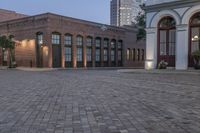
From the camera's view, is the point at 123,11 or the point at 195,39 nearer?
the point at 195,39

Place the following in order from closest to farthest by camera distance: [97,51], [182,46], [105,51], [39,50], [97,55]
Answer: [182,46] → [39,50] → [97,51] → [97,55] → [105,51]

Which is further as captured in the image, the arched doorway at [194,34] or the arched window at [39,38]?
the arched window at [39,38]

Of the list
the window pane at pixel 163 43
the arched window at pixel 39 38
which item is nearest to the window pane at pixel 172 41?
the window pane at pixel 163 43

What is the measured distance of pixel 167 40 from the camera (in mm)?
23875

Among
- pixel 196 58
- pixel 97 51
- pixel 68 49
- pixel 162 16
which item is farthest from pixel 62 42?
pixel 196 58

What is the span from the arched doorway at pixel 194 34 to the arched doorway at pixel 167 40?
1486 millimetres

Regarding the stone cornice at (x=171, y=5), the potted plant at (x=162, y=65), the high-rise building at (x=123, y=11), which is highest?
the high-rise building at (x=123, y=11)

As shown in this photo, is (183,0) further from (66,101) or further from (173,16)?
(66,101)

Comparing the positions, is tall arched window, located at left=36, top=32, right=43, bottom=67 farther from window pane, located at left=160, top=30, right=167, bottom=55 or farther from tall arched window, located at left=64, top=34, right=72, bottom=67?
window pane, located at left=160, top=30, right=167, bottom=55

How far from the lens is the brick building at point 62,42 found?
35.9m

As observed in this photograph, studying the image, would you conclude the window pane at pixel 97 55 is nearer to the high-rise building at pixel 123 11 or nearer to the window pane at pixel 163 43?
the window pane at pixel 163 43

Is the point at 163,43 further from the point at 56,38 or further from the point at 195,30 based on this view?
the point at 56,38

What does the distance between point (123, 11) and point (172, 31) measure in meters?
46.7

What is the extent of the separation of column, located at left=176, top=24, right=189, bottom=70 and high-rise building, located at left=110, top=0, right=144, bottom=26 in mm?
42067
